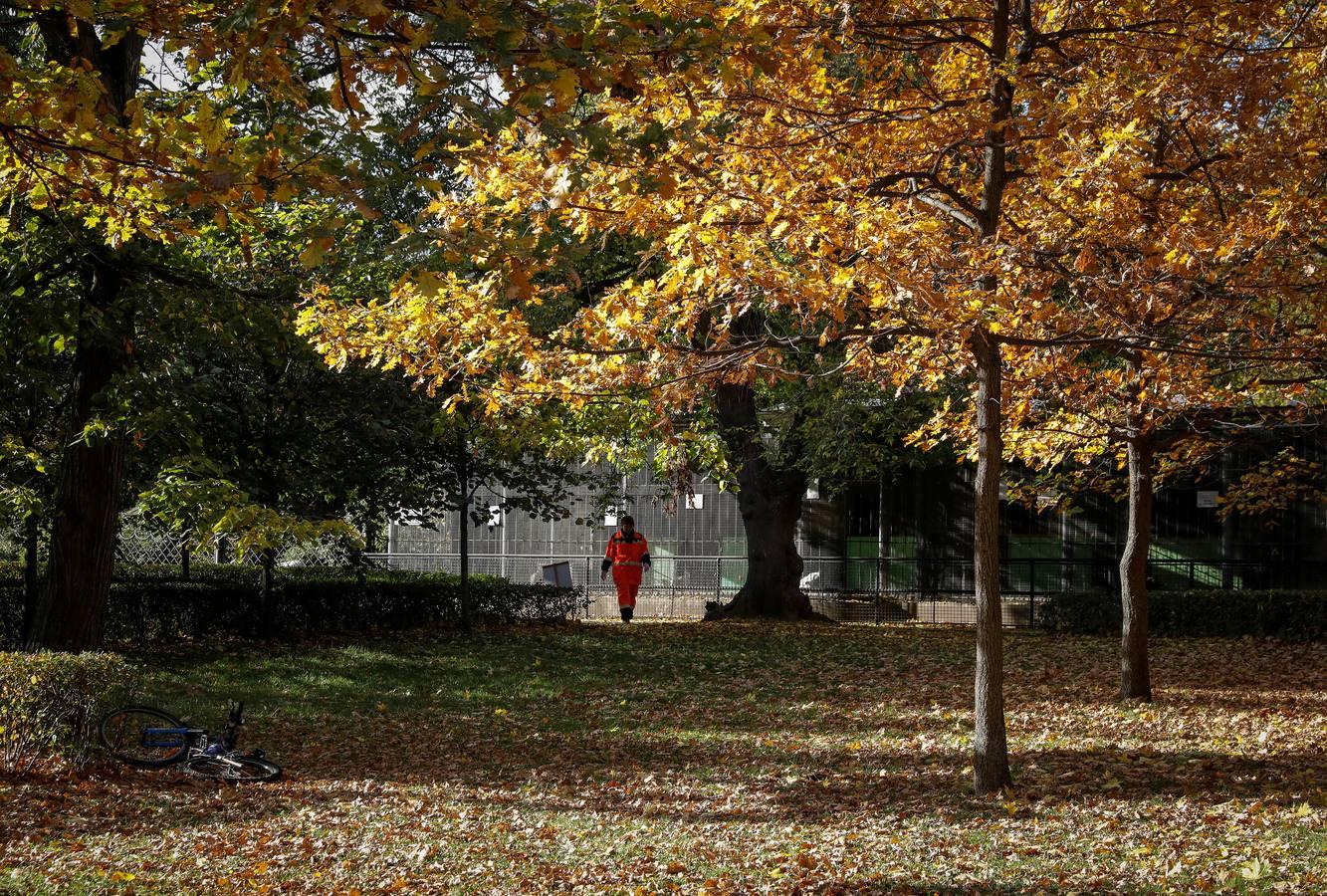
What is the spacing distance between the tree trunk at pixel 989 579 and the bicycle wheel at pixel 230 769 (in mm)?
5003

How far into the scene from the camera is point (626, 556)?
21922 millimetres

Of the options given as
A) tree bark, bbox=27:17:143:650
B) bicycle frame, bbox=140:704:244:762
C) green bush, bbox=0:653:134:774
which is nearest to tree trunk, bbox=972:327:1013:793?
bicycle frame, bbox=140:704:244:762

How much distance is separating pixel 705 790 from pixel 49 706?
4.66 metres

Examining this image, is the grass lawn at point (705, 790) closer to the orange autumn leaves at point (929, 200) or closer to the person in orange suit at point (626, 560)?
the orange autumn leaves at point (929, 200)

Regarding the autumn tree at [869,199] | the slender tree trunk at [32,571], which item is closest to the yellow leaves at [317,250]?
the autumn tree at [869,199]

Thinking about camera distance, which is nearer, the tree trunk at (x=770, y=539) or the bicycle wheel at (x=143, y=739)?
the bicycle wheel at (x=143, y=739)

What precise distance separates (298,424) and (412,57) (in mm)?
11720

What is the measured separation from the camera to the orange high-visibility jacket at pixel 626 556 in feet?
71.7

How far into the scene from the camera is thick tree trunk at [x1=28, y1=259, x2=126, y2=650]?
1192cm

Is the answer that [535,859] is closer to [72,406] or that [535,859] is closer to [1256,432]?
[72,406]

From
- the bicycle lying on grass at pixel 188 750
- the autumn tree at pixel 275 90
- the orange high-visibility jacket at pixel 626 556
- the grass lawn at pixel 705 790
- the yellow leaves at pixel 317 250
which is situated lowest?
the grass lawn at pixel 705 790

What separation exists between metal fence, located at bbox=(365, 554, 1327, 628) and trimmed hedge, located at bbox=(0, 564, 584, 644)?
2355 mm

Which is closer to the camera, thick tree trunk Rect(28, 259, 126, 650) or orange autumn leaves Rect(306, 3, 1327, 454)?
orange autumn leaves Rect(306, 3, 1327, 454)

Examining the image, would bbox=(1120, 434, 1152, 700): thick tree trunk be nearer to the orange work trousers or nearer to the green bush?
the green bush
